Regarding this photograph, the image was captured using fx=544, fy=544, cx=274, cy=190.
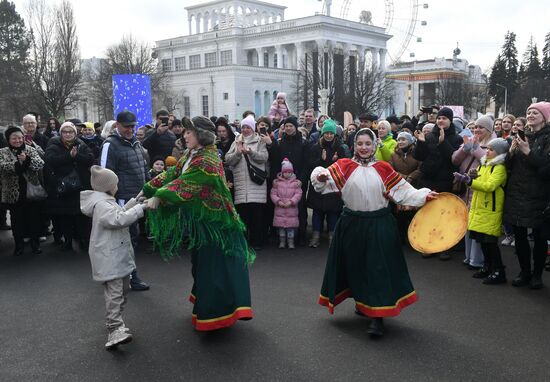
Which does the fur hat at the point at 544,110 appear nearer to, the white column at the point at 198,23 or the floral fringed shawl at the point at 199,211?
the floral fringed shawl at the point at 199,211

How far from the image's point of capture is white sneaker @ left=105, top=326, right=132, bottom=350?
4855mm

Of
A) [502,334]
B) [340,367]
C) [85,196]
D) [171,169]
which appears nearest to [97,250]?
[85,196]

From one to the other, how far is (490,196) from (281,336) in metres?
3.18

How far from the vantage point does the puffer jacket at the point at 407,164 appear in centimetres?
856

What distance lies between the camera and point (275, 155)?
8.93 metres

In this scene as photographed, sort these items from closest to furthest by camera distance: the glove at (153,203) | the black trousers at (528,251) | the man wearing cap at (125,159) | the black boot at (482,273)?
the glove at (153,203) → the black trousers at (528,251) → the man wearing cap at (125,159) → the black boot at (482,273)

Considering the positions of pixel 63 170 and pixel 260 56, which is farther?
pixel 260 56

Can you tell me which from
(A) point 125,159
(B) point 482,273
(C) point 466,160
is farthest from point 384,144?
(A) point 125,159

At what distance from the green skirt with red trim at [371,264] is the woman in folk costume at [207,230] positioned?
39.1 inches

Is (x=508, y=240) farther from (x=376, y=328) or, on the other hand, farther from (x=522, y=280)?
(x=376, y=328)

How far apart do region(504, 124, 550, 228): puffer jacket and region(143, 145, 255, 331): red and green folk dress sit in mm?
3385

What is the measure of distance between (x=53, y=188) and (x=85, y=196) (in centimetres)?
405

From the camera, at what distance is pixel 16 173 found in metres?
8.41

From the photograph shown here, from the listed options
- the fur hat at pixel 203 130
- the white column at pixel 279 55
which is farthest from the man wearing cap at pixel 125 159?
the white column at pixel 279 55
